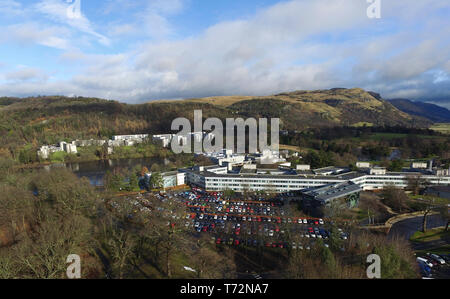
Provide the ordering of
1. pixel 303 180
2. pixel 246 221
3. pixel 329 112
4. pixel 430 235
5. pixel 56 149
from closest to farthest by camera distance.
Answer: pixel 430 235
pixel 246 221
pixel 303 180
pixel 56 149
pixel 329 112

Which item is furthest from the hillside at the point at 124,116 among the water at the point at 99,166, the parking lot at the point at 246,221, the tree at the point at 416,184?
the tree at the point at 416,184

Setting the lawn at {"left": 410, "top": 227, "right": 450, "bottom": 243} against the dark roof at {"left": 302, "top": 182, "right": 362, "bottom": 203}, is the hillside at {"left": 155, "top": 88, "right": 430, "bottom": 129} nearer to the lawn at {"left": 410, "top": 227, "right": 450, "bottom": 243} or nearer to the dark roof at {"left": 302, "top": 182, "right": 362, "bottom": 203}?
the dark roof at {"left": 302, "top": 182, "right": 362, "bottom": 203}

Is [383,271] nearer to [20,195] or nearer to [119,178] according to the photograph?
[20,195]

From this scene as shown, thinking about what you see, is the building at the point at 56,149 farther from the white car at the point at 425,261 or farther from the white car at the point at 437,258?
the white car at the point at 437,258

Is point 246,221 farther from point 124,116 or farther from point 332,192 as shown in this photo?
point 124,116

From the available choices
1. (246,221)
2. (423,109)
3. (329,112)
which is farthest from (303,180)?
(423,109)

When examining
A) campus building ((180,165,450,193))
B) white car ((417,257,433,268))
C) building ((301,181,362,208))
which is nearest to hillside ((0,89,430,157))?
campus building ((180,165,450,193))

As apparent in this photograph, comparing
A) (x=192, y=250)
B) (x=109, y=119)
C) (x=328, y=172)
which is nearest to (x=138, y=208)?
(x=192, y=250)
